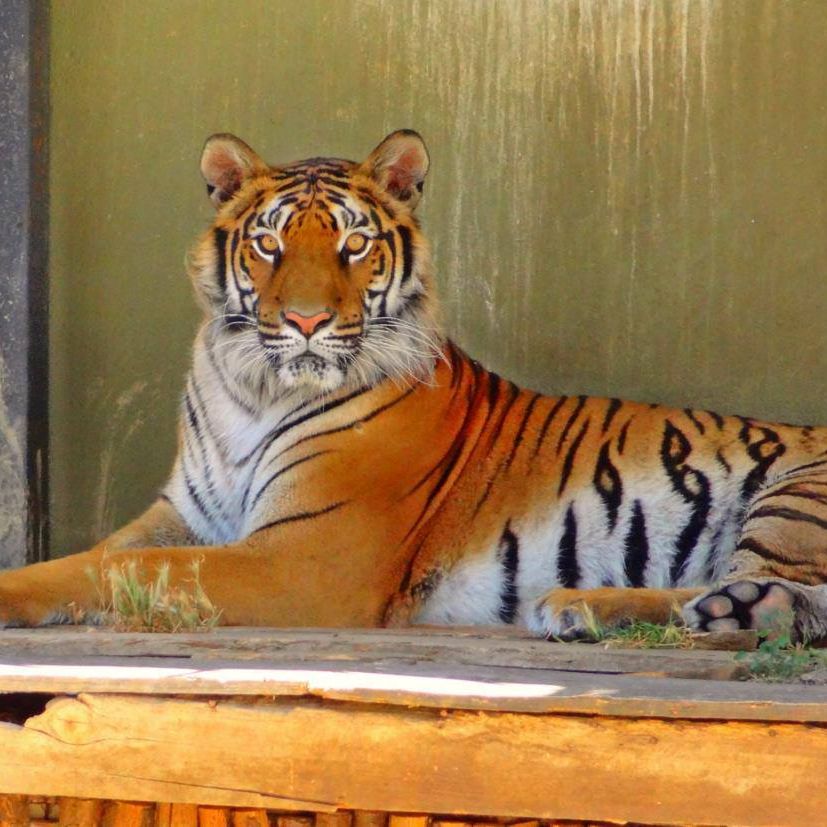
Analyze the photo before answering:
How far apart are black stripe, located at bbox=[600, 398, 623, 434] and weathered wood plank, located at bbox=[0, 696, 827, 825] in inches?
83.5

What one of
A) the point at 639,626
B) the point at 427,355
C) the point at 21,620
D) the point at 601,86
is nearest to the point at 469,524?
the point at 427,355

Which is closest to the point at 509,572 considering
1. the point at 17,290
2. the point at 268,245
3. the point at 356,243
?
the point at 356,243

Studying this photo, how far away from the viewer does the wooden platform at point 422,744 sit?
2.45 metres

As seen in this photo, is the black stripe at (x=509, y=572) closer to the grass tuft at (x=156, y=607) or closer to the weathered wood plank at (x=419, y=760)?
the grass tuft at (x=156, y=607)

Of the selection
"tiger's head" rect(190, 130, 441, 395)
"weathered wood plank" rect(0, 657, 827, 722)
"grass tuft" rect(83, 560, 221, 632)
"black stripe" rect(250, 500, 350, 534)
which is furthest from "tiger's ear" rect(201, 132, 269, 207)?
"weathered wood plank" rect(0, 657, 827, 722)

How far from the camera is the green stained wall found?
Answer: 16.3 feet

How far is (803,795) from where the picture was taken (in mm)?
2436

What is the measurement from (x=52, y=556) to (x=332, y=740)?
2682mm

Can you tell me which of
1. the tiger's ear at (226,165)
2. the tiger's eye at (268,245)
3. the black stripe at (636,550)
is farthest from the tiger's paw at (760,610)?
the tiger's ear at (226,165)

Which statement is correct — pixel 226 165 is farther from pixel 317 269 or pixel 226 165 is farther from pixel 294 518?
pixel 294 518

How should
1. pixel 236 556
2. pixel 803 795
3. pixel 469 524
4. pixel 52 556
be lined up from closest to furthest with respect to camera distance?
pixel 803 795 < pixel 236 556 < pixel 469 524 < pixel 52 556

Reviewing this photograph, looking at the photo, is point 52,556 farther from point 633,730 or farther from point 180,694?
point 633,730

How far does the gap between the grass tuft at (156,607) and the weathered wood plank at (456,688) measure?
685 mm

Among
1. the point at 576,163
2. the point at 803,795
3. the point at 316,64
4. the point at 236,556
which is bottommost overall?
the point at 803,795
